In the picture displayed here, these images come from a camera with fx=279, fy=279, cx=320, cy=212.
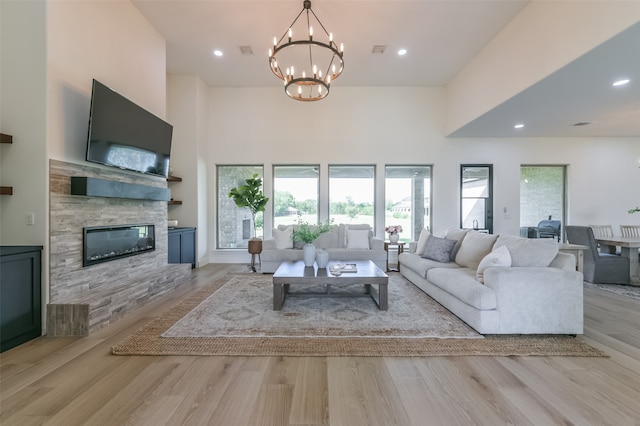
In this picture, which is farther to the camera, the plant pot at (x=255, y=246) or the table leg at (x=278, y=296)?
the plant pot at (x=255, y=246)

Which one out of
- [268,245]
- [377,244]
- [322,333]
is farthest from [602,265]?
[268,245]

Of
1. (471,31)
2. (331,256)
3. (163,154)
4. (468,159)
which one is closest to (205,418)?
(331,256)

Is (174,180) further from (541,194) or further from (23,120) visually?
(541,194)

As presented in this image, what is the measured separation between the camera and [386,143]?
6492 mm

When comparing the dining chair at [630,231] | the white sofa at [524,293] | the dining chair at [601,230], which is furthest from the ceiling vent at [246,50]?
the dining chair at [630,231]

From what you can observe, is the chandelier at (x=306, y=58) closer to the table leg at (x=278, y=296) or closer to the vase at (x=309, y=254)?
the vase at (x=309, y=254)

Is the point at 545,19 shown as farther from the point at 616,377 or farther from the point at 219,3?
the point at 219,3

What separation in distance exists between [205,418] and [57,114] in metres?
3.23

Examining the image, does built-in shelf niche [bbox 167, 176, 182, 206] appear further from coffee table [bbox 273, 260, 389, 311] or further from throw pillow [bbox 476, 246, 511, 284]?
throw pillow [bbox 476, 246, 511, 284]

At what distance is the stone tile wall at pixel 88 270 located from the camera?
2.72m

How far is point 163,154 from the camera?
439cm

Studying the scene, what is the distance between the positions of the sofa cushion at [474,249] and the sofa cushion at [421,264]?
0.46 ft

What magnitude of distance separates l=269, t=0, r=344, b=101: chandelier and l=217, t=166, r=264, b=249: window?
7.57 feet

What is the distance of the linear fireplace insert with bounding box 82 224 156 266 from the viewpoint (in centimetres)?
317
